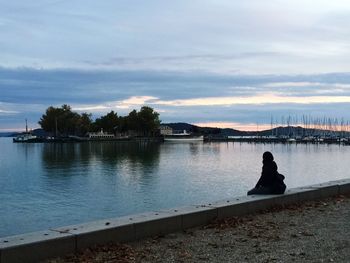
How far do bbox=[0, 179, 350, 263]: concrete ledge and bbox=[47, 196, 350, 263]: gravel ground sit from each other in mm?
178

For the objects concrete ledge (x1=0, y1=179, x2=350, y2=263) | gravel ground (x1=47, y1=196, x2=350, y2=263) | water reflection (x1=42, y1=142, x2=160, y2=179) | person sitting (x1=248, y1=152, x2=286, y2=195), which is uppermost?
person sitting (x1=248, y1=152, x2=286, y2=195)

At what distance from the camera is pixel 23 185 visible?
1874 inches

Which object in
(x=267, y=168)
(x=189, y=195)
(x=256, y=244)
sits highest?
(x=267, y=168)

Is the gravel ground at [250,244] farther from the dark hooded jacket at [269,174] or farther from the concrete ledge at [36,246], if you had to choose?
the dark hooded jacket at [269,174]

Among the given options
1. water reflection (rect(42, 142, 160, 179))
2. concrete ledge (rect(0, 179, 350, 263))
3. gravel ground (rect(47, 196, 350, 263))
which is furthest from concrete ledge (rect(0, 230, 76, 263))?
water reflection (rect(42, 142, 160, 179))

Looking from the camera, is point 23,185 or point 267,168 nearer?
point 267,168

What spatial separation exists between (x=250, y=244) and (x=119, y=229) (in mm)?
2508

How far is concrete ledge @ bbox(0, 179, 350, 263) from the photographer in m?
8.57

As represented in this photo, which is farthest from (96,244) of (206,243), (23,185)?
(23,185)

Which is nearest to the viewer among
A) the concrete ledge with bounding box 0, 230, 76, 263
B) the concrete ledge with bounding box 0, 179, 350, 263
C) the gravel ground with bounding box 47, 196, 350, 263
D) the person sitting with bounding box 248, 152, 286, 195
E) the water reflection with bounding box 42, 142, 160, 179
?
the concrete ledge with bounding box 0, 230, 76, 263

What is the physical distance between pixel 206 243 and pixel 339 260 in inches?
100.0

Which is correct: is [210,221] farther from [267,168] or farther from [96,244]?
[267,168]

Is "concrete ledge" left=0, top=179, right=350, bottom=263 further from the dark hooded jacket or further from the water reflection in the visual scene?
the water reflection

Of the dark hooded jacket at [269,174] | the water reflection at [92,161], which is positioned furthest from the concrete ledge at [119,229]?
the water reflection at [92,161]
